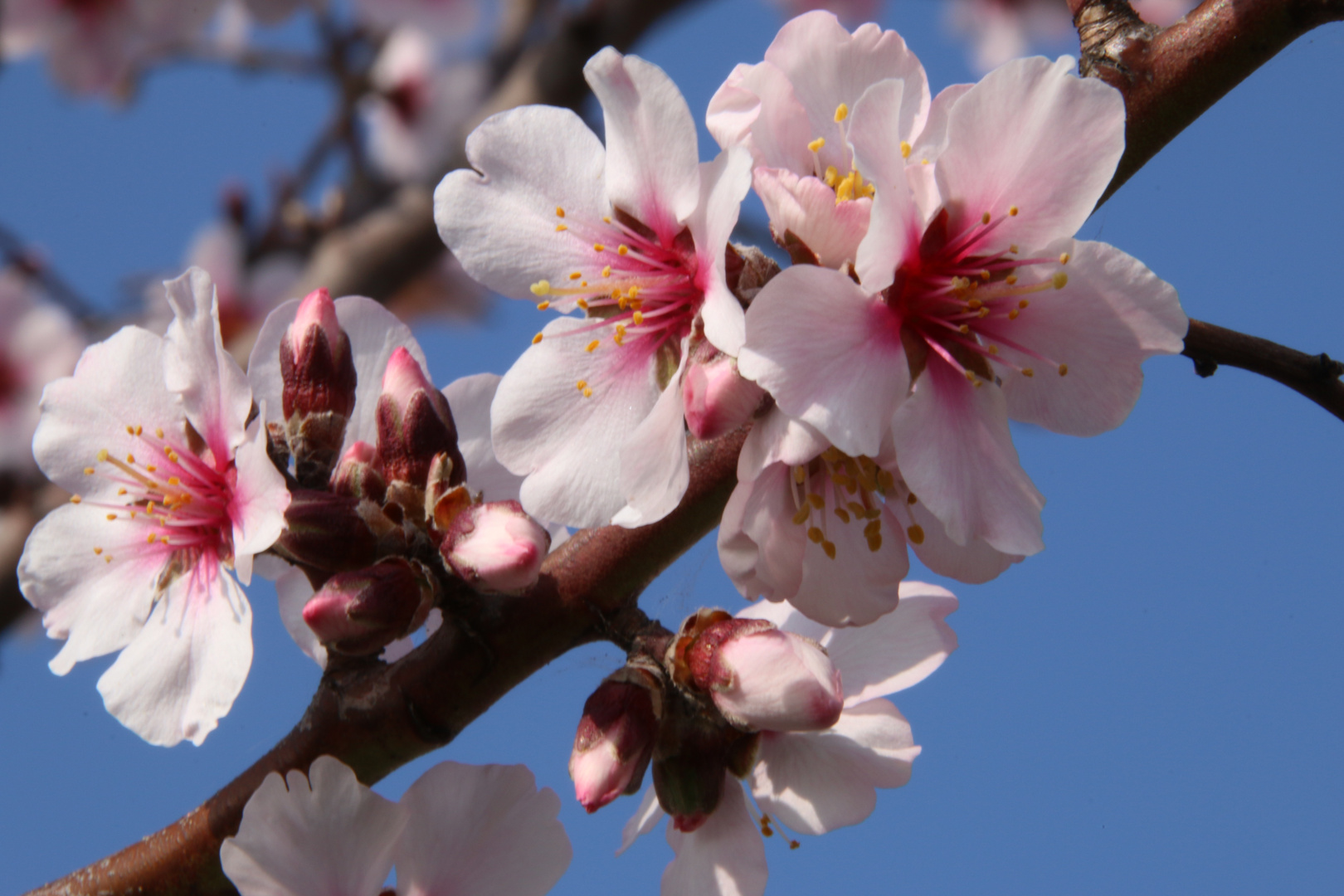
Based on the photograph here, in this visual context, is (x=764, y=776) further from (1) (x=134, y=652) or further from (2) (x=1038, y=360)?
(1) (x=134, y=652)

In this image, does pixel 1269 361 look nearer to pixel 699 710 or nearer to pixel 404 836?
pixel 699 710

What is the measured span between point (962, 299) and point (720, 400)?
254 millimetres

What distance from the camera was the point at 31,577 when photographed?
1207 mm

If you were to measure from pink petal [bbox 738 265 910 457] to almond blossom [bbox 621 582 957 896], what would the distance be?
0.43m

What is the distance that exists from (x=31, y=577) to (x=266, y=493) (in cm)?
38

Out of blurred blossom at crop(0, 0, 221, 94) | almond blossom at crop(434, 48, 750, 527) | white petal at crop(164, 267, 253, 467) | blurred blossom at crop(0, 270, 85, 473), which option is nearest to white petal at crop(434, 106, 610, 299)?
almond blossom at crop(434, 48, 750, 527)

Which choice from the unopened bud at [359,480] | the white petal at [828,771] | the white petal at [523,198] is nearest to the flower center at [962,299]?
the white petal at [523,198]

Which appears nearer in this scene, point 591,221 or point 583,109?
point 591,221

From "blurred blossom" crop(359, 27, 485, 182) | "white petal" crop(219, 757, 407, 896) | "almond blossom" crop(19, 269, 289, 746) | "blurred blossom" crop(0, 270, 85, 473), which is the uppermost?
"almond blossom" crop(19, 269, 289, 746)

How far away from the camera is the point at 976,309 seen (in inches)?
37.0

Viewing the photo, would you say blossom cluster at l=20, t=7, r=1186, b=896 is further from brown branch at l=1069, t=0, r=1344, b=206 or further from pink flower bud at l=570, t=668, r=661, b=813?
brown branch at l=1069, t=0, r=1344, b=206

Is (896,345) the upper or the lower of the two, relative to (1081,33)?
lower

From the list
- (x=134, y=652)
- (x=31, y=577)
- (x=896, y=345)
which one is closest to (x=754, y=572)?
(x=896, y=345)

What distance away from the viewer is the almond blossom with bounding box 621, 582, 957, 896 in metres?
1.15
